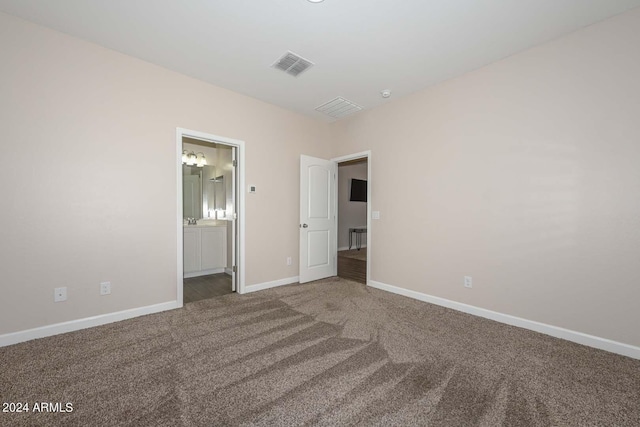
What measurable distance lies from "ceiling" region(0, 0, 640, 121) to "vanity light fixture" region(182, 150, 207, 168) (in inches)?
79.4

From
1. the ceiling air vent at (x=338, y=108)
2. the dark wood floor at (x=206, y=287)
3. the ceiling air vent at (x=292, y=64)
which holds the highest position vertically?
the ceiling air vent at (x=292, y=64)

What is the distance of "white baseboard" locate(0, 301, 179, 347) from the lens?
2.22 metres

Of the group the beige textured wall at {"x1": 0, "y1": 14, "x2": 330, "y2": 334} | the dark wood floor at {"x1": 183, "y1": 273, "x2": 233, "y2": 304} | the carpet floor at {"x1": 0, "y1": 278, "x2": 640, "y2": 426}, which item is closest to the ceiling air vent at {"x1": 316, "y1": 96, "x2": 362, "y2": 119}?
the beige textured wall at {"x1": 0, "y1": 14, "x2": 330, "y2": 334}

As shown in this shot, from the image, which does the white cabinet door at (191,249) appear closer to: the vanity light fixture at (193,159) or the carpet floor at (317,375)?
the vanity light fixture at (193,159)

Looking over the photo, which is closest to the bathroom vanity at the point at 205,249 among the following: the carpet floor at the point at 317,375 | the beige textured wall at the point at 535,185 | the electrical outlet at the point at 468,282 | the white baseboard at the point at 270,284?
the white baseboard at the point at 270,284

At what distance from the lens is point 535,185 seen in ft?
8.32

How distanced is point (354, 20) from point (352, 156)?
7.28 feet

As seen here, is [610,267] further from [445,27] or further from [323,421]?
[323,421]

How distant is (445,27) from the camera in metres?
2.29

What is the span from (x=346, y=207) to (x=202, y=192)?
3.47 m

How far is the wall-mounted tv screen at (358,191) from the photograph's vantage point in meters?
6.98

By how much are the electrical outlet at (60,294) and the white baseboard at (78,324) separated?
22 centimetres

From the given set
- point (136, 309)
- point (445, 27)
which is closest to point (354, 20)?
point (445, 27)

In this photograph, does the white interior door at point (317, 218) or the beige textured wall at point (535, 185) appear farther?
the white interior door at point (317, 218)
